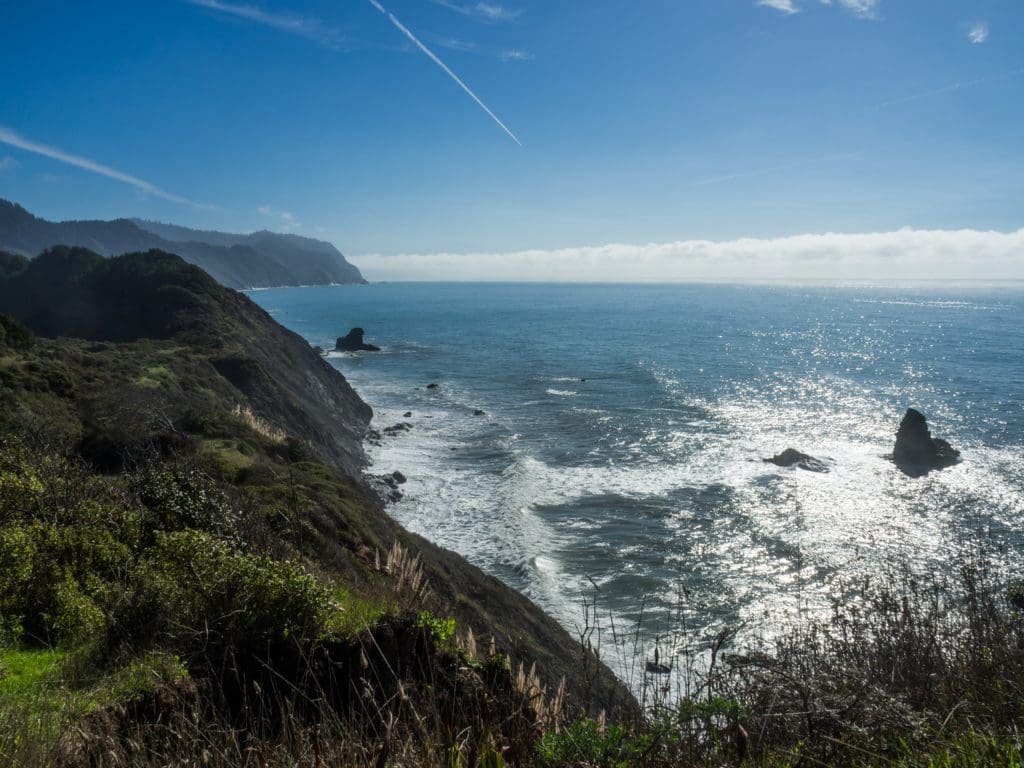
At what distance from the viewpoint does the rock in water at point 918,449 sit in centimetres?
3442

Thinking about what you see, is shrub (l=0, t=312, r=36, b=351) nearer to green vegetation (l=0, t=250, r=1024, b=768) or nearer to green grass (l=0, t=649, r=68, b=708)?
green vegetation (l=0, t=250, r=1024, b=768)

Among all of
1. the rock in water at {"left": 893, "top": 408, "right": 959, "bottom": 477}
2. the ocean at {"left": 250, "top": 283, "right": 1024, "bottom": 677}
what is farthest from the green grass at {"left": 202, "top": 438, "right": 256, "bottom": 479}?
the rock in water at {"left": 893, "top": 408, "right": 959, "bottom": 477}

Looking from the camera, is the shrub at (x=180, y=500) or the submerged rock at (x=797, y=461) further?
the submerged rock at (x=797, y=461)

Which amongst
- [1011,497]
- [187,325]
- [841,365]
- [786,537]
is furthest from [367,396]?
[841,365]

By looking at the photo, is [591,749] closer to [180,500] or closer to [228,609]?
[228,609]

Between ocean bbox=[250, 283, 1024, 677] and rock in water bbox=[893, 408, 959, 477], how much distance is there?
3.77ft

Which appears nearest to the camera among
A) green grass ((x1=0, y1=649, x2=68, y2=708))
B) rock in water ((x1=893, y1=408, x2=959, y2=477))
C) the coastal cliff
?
green grass ((x1=0, y1=649, x2=68, y2=708))

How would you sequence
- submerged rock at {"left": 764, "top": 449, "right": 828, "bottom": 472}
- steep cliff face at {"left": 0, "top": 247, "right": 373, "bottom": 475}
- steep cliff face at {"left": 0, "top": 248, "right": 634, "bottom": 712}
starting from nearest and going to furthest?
steep cliff face at {"left": 0, "top": 248, "right": 634, "bottom": 712}
steep cliff face at {"left": 0, "top": 247, "right": 373, "bottom": 475}
submerged rock at {"left": 764, "top": 449, "right": 828, "bottom": 472}

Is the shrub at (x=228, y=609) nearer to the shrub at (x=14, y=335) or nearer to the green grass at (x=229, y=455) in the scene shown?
the green grass at (x=229, y=455)

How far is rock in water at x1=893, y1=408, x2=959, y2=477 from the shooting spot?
3442 cm

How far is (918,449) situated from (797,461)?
24.4 ft

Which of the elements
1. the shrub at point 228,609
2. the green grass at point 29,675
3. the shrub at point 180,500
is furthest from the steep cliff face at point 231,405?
the green grass at point 29,675

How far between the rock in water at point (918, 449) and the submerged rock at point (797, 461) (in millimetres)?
4690

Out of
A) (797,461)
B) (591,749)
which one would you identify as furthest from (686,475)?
(591,749)
